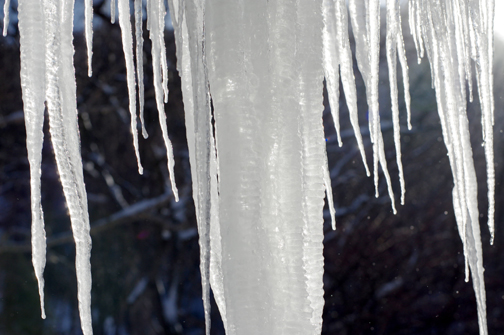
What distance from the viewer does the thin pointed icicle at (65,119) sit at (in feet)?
1.45

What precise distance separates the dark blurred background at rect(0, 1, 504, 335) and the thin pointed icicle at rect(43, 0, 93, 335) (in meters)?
3.68

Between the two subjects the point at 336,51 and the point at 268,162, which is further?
the point at 336,51

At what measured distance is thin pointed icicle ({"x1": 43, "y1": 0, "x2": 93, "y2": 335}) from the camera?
1.45 ft

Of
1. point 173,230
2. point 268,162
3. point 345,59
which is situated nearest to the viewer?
point 268,162

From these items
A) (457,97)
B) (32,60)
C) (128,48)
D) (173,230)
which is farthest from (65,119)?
(173,230)

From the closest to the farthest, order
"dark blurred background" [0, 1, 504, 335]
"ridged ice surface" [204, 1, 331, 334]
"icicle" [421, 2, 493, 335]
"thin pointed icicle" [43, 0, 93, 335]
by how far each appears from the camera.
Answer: "ridged ice surface" [204, 1, 331, 334] < "thin pointed icicle" [43, 0, 93, 335] < "icicle" [421, 2, 493, 335] < "dark blurred background" [0, 1, 504, 335]

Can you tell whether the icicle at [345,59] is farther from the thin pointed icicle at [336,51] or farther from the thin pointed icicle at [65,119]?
the thin pointed icicle at [65,119]

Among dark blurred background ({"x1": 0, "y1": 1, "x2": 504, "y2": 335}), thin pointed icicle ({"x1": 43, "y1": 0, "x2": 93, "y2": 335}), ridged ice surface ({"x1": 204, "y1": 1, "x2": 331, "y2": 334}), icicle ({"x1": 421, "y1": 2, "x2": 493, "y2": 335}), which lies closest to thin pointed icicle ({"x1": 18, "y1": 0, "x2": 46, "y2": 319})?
thin pointed icicle ({"x1": 43, "y1": 0, "x2": 93, "y2": 335})

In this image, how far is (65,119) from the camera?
17.8 inches

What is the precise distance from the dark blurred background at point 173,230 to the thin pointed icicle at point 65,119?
3682mm

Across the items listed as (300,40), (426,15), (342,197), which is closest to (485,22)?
(426,15)

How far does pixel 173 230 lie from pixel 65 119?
386 centimetres

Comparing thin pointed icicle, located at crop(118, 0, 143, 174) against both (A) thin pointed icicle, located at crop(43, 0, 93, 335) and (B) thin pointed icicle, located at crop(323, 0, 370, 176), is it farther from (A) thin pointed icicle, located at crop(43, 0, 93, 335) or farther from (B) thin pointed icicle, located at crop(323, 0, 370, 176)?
(B) thin pointed icicle, located at crop(323, 0, 370, 176)

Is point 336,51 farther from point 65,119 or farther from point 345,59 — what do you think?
point 65,119
